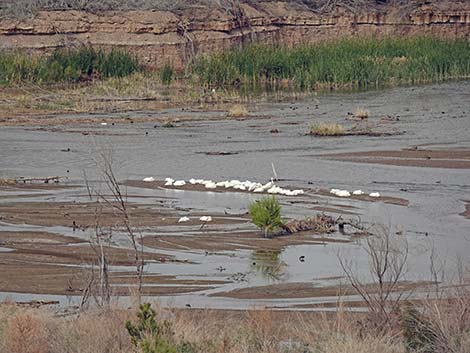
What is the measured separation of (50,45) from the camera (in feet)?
165

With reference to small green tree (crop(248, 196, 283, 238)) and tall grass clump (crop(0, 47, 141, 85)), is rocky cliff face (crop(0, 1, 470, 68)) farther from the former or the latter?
small green tree (crop(248, 196, 283, 238))

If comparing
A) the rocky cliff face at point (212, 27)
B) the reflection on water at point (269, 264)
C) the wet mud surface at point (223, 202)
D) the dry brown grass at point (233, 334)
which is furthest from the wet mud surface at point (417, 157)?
the rocky cliff face at point (212, 27)

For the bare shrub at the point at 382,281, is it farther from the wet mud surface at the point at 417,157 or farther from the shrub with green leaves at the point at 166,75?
the shrub with green leaves at the point at 166,75

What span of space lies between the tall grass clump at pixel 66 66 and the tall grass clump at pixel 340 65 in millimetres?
3245

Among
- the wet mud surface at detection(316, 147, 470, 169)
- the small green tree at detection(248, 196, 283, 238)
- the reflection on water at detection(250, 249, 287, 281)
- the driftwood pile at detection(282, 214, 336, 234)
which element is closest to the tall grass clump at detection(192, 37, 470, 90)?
the wet mud surface at detection(316, 147, 470, 169)

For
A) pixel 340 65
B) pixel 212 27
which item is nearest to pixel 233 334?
pixel 340 65

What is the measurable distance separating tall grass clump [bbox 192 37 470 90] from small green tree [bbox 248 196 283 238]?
2992 centimetres

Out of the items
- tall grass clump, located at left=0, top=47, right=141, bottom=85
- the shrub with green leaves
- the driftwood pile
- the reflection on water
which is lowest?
the shrub with green leaves

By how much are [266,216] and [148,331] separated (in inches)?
284

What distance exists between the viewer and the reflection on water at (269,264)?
47.5ft

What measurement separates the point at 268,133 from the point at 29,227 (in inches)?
629

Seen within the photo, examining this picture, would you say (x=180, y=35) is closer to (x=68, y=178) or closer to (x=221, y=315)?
(x=68, y=178)

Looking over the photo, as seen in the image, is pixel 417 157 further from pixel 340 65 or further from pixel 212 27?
pixel 212 27

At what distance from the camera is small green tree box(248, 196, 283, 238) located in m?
16.5
